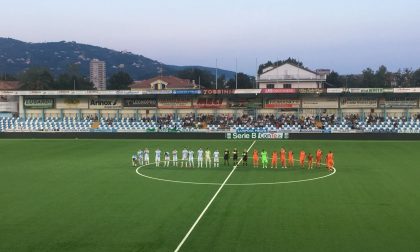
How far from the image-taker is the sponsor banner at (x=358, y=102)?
182 ft

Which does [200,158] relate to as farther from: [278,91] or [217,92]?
[217,92]

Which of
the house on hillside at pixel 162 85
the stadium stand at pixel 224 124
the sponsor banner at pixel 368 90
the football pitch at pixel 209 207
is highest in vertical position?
the house on hillside at pixel 162 85

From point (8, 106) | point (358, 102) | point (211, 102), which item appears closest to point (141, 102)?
point (211, 102)

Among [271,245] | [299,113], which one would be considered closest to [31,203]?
[271,245]

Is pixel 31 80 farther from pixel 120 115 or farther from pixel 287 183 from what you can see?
pixel 287 183

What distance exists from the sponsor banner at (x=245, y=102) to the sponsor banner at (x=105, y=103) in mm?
14583

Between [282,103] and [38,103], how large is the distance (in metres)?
31.6

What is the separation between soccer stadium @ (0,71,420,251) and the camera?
1514 cm

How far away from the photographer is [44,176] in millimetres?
27484

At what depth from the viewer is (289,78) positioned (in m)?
87.3

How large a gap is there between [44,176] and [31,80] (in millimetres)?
91090

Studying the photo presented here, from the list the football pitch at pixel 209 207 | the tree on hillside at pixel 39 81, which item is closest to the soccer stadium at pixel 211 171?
the football pitch at pixel 209 207

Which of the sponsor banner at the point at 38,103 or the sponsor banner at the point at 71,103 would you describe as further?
the sponsor banner at the point at 38,103

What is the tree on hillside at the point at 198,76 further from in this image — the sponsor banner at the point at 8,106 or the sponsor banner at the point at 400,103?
the sponsor banner at the point at 400,103
